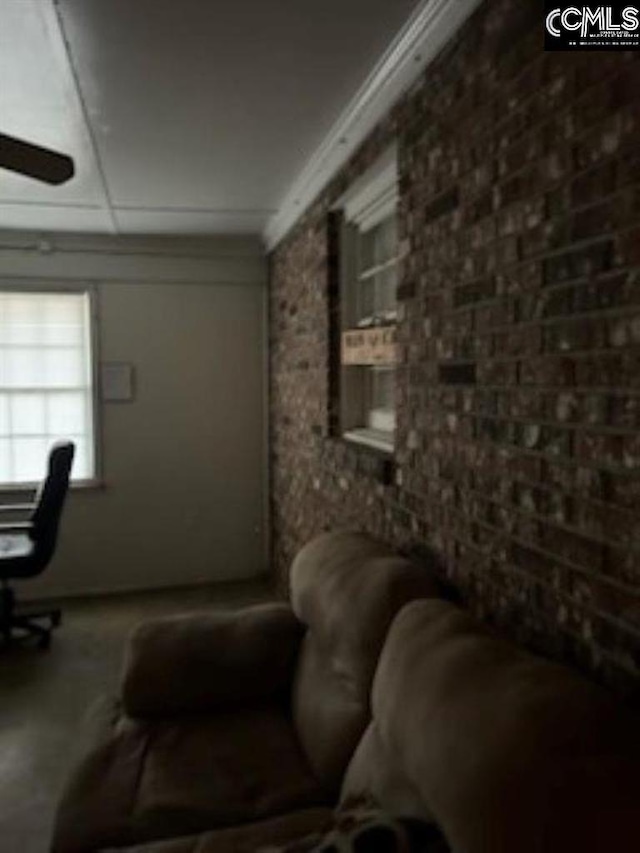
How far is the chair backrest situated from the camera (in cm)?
369

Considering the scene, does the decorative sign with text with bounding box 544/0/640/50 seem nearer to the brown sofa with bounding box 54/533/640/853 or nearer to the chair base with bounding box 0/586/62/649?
the brown sofa with bounding box 54/533/640/853

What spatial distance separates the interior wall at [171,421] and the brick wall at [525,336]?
2547 millimetres

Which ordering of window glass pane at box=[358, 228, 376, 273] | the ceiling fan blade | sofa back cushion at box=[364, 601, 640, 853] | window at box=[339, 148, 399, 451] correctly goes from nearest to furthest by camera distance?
sofa back cushion at box=[364, 601, 640, 853]
the ceiling fan blade
window at box=[339, 148, 399, 451]
window glass pane at box=[358, 228, 376, 273]

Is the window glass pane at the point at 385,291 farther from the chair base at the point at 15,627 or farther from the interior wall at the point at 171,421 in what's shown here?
the chair base at the point at 15,627

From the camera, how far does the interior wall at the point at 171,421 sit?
4598mm

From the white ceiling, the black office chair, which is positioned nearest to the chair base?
the black office chair

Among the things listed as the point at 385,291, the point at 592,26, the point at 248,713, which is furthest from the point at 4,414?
the point at 592,26

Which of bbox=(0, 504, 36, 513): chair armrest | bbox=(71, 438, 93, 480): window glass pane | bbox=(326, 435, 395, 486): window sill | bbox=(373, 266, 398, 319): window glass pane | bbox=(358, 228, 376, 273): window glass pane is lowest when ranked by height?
bbox=(0, 504, 36, 513): chair armrest

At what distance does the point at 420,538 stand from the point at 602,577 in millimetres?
869

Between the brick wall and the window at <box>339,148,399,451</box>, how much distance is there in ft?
0.99

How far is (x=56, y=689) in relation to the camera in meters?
3.21

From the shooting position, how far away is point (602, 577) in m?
1.24

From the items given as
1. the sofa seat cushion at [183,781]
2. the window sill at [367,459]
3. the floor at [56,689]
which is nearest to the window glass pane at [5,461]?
the floor at [56,689]

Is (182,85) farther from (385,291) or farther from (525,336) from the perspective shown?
(525,336)
